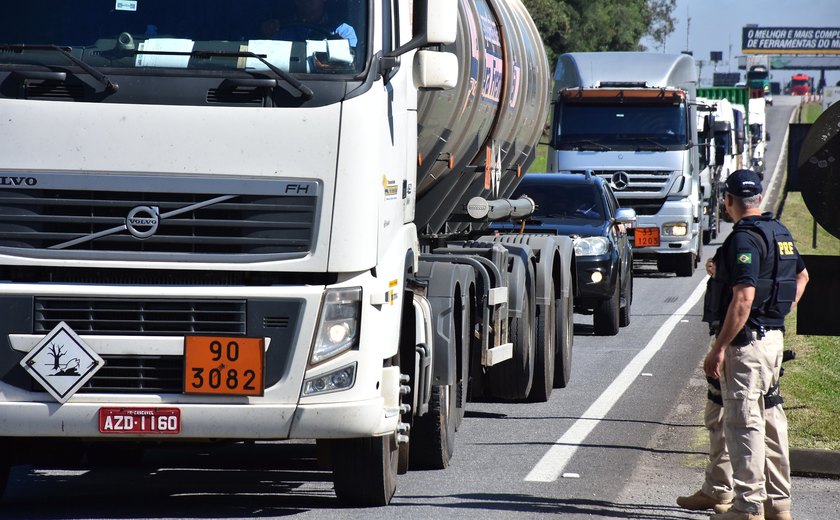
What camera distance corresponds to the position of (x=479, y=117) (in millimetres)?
11086

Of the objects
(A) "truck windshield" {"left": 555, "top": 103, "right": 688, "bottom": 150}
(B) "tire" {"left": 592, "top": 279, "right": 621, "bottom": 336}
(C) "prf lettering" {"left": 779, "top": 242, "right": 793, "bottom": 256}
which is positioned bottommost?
(B) "tire" {"left": 592, "top": 279, "right": 621, "bottom": 336}

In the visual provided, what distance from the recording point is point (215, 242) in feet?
24.0

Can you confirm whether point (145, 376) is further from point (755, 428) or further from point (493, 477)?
point (755, 428)

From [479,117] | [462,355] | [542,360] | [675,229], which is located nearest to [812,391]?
[542,360]

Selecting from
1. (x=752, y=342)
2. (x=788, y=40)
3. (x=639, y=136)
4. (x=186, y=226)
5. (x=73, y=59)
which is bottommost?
(x=752, y=342)

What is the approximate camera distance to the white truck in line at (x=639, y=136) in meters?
25.0

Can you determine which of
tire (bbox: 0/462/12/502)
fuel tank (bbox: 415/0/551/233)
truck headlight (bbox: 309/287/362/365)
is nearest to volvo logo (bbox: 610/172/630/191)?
fuel tank (bbox: 415/0/551/233)

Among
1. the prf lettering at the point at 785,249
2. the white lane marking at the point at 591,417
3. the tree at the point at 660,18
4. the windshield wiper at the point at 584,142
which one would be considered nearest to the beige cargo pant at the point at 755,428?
the prf lettering at the point at 785,249

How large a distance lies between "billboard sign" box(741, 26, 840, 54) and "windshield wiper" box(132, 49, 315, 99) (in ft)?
612

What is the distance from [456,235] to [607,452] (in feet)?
9.00

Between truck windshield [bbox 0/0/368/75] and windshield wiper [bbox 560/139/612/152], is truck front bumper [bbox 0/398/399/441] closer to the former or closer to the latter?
truck windshield [bbox 0/0/368/75]

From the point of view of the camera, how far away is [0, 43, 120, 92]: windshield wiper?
7238mm

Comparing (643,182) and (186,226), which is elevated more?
(186,226)

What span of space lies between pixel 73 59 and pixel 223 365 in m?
1.59
